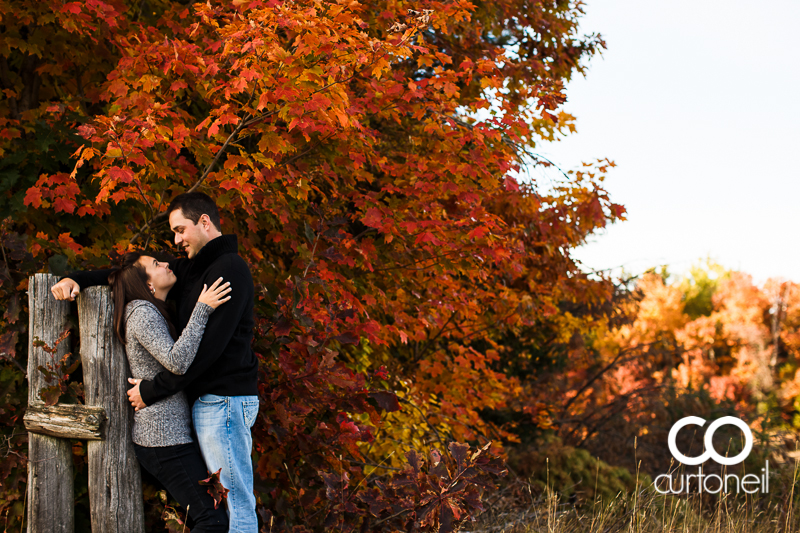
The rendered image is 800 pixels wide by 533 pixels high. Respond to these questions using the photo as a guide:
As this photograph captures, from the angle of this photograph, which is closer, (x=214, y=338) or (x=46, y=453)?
(x=214, y=338)

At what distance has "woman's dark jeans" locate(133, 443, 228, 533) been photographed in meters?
2.71

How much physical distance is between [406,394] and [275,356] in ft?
6.89

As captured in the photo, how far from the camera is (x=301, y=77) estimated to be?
3.58 meters

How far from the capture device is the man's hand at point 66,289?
2885 millimetres

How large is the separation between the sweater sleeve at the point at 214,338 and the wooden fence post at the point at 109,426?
24 centimetres

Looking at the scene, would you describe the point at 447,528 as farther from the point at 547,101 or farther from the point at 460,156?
the point at 547,101

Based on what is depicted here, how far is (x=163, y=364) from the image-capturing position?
2.68 m

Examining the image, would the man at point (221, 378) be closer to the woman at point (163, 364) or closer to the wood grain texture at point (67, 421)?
the woman at point (163, 364)

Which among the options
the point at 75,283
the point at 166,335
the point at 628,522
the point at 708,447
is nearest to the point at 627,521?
the point at 628,522

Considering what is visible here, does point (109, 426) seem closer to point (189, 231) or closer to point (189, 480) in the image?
point (189, 480)

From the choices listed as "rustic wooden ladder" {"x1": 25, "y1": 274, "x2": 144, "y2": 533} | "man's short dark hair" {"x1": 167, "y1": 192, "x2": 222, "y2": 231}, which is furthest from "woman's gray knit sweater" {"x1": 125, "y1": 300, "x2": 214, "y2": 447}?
"man's short dark hair" {"x1": 167, "y1": 192, "x2": 222, "y2": 231}

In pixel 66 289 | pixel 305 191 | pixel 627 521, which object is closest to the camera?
pixel 66 289

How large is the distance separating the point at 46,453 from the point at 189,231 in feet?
4.11

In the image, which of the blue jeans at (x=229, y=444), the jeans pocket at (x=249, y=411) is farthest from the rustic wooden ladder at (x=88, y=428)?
the jeans pocket at (x=249, y=411)
